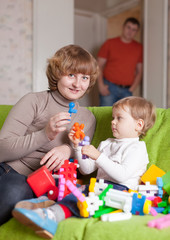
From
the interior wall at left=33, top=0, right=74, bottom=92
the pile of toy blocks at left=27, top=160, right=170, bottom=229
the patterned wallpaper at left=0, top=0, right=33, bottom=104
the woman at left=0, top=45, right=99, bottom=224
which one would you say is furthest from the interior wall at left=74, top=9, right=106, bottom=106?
the pile of toy blocks at left=27, top=160, right=170, bottom=229

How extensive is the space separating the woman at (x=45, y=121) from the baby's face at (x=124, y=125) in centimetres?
21

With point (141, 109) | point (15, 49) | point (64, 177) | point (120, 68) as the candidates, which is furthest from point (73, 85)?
point (120, 68)

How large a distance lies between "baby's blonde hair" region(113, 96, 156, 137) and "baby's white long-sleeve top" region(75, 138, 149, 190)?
0.29 feet

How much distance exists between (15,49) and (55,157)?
8.39 feet

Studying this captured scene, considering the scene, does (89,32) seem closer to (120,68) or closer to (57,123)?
(120,68)

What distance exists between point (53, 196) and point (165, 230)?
456mm

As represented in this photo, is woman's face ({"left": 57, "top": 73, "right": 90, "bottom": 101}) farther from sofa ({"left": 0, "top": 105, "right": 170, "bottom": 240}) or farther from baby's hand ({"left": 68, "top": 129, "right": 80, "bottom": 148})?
sofa ({"left": 0, "top": 105, "right": 170, "bottom": 240})

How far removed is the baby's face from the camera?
1.35m

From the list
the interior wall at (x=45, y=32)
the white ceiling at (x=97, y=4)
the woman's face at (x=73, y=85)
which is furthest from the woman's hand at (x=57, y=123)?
the white ceiling at (x=97, y=4)

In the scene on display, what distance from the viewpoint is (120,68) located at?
162 inches

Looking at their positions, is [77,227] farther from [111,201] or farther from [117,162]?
[117,162]

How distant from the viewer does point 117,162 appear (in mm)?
1292

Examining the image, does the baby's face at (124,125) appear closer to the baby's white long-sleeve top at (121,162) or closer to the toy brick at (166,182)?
the baby's white long-sleeve top at (121,162)

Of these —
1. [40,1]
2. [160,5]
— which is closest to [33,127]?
[40,1]
